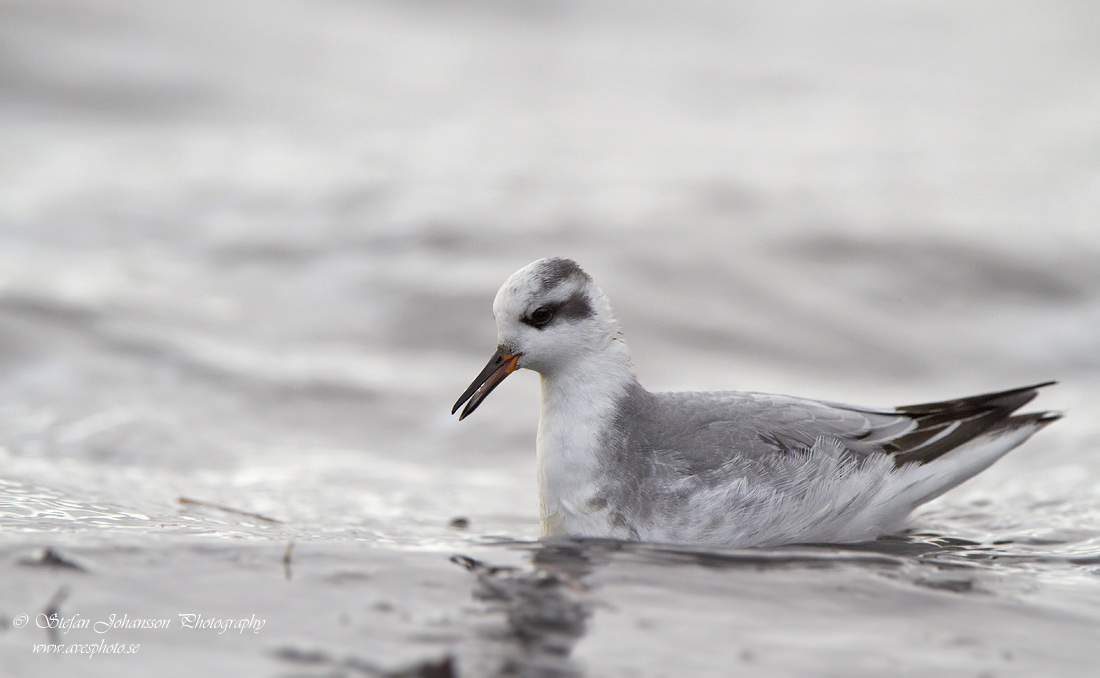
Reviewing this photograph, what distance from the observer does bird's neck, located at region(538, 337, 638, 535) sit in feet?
16.4

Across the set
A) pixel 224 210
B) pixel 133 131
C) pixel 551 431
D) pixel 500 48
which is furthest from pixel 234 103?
pixel 551 431

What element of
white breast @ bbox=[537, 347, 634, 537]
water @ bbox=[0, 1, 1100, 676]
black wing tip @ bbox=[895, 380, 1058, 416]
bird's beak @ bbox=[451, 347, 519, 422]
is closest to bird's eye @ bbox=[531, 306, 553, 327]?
bird's beak @ bbox=[451, 347, 519, 422]

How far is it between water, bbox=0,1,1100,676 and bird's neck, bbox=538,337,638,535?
414mm

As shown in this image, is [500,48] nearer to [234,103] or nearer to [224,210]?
[234,103]

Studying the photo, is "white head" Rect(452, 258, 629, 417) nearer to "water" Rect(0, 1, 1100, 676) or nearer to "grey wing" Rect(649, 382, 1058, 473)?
"grey wing" Rect(649, 382, 1058, 473)

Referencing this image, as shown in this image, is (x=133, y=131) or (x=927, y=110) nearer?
(x=133, y=131)

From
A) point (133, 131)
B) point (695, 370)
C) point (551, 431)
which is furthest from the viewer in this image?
point (133, 131)

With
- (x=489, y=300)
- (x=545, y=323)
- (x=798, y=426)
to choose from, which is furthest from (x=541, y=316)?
(x=489, y=300)

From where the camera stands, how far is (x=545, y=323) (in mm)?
5168

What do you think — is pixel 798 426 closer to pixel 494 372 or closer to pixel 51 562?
pixel 494 372

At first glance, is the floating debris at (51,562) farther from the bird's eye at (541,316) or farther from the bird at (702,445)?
the bird's eye at (541,316)

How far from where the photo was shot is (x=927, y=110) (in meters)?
14.5

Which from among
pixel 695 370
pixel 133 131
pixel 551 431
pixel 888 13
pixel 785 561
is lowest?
pixel 785 561

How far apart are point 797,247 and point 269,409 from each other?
219 inches
